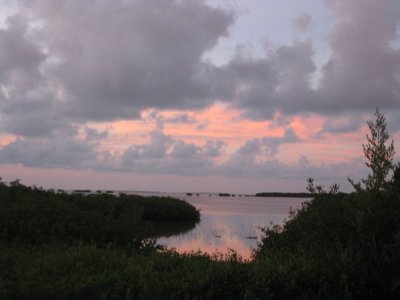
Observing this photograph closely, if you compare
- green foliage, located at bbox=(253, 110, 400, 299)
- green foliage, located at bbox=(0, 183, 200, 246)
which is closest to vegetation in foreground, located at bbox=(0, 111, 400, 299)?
green foliage, located at bbox=(253, 110, 400, 299)

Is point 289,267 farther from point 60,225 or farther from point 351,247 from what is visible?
point 60,225

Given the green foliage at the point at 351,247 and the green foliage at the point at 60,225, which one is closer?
the green foliage at the point at 351,247

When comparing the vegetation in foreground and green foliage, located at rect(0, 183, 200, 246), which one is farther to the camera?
green foliage, located at rect(0, 183, 200, 246)

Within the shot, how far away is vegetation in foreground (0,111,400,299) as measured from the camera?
7926mm

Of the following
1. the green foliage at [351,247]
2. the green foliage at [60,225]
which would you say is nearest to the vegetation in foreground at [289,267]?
the green foliage at [351,247]

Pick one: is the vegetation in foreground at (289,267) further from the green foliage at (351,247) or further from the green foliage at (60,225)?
the green foliage at (60,225)

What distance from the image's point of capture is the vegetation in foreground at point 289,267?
7926 millimetres

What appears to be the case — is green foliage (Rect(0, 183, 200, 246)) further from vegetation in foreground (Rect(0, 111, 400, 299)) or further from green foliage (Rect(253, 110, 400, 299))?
green foliage (Rect(253, 110, 400, 299))

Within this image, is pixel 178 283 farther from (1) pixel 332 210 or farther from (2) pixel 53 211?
(2) pixel 53 211

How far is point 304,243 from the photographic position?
1030 centimetres

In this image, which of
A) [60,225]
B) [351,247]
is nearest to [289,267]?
A: [351,247]

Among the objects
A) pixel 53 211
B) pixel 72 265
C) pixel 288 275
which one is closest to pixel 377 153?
pixel 288 275

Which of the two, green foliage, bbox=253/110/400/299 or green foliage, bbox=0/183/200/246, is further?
green foliage, bbox=0/183/200/246

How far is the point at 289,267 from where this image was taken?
836cm
